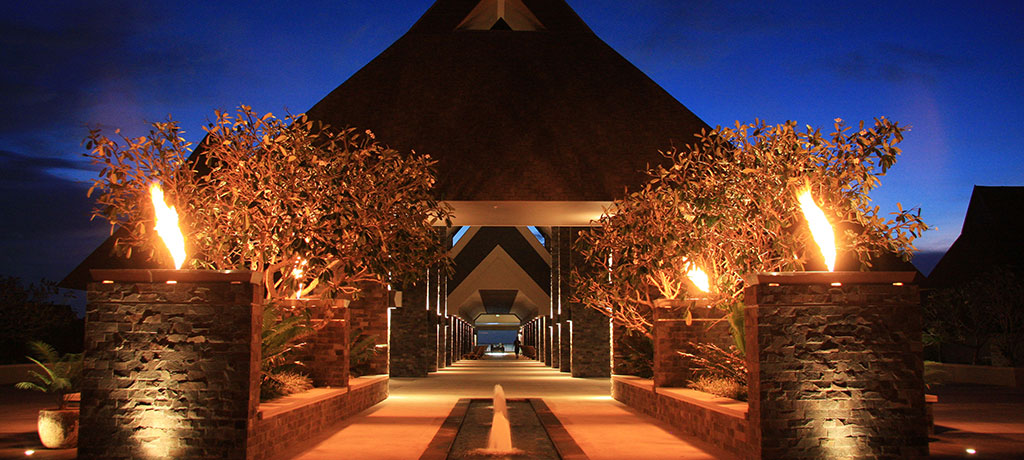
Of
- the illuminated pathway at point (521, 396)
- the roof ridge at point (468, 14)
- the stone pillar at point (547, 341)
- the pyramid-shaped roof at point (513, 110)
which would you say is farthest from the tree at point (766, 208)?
the stone pillar at point (547, 341)

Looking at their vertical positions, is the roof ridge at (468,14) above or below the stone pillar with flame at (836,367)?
above

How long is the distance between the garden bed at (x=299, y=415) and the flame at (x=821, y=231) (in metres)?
6.90

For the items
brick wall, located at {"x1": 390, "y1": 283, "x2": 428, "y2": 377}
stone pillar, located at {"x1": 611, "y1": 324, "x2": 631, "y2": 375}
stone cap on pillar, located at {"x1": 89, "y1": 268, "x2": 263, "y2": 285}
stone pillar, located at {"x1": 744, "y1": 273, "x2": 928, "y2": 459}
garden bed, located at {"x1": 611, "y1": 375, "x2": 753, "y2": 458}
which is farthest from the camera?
brick wall, located at {"x1": 390, "y1": 283, "x2": 428, "y2": 377}

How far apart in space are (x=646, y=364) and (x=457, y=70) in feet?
35.7

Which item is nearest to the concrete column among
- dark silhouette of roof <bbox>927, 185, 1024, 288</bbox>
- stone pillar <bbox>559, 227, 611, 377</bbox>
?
stone pillar <bbox>559, 227, 611, 377</bbox>

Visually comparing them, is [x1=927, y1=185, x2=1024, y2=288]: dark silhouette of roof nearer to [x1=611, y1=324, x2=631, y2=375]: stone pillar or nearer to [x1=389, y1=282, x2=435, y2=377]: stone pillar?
[x1=611, y1=324, x2=631, y2=375]: stone pillar

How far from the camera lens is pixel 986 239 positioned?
37.6 meters

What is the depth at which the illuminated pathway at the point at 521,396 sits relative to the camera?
32.3 feet

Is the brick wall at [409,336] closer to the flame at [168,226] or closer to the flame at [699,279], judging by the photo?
the flame at [699,279]

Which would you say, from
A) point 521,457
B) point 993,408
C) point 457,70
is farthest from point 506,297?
point 521,457

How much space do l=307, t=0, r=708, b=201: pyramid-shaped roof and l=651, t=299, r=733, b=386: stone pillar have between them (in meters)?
6.95

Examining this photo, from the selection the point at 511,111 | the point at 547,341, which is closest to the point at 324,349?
the point at 511,111

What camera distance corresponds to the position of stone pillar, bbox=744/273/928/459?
27.8 ft

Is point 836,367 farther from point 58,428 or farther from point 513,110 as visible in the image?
point 513,110
